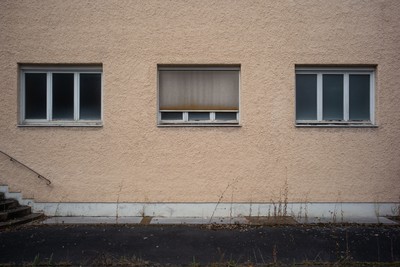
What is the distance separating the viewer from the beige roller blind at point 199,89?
7.07 m

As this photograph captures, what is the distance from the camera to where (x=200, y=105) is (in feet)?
23.2

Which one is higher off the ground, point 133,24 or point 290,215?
point 133,24

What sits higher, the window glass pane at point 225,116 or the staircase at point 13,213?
the window glass pane at point 225,116

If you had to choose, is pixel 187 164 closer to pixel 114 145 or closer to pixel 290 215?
pixel 114 145

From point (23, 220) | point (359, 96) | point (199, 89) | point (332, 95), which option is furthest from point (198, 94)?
point (23, 220)

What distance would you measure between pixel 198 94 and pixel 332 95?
10.2 ft

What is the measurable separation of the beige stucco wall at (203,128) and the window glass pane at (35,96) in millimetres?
292

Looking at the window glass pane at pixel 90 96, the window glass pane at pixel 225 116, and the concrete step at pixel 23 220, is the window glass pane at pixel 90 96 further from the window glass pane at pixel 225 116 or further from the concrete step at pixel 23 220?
the window glass pane at pixel 225 116

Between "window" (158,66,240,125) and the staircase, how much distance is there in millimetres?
3380

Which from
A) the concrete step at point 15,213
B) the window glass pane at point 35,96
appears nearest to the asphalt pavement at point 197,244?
the concrete step at point 15,213

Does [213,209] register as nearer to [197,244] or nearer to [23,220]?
[197,244]

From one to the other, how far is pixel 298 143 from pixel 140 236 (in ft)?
12.7

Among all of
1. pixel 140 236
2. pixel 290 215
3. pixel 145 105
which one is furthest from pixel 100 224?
pixel 290 215

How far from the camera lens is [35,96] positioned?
7152mm
